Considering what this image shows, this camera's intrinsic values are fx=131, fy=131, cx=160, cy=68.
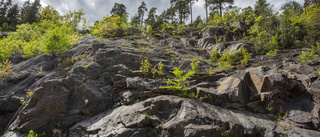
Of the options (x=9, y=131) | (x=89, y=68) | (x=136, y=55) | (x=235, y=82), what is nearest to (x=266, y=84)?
(x=235, y=82)

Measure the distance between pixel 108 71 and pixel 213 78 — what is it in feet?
28.2

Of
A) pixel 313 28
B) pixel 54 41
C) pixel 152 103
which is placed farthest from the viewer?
pixel 313 28

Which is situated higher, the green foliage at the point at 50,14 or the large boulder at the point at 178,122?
the green foliage at the point at 50,14

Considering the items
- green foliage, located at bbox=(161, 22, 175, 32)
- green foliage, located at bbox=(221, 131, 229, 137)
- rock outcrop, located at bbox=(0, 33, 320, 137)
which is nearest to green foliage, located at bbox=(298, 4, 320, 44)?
rock outcrop, located at bbox=(0, 33, 320, 137)

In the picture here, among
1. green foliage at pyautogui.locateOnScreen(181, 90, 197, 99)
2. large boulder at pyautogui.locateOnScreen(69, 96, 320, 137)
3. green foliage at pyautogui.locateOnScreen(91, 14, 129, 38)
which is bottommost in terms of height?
large boulder at pyautogui.locateOnScreen(69, 96, 320, 137)

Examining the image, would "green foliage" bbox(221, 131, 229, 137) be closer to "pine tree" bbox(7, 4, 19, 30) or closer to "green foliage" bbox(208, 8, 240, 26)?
"green foliage" bbox(208, 8, 240, 26)

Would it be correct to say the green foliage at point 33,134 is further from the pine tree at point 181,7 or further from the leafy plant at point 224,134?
the pine tree at point 181,7

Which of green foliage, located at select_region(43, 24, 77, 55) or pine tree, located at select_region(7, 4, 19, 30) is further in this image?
pine tree, located at select_region(7, 4, 19, 30)

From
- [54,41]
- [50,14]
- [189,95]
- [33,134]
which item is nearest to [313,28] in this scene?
[189,95]

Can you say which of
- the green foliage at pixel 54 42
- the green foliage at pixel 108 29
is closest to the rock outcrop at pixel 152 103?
the green foliage at pixel 54 42

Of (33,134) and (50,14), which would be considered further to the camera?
(50,14)

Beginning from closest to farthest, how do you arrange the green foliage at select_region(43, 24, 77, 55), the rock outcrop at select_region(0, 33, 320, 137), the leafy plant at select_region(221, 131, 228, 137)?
the leafy plant at select_region(221, 131, 228, 137), the rock outcrop at select_region(0, 33, 320, 137), the green foliage at select_region(43, 24, 77, 55)

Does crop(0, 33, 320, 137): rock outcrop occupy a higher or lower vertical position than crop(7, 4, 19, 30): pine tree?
lower

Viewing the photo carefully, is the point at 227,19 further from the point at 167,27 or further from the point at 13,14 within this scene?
the point at 13,14
